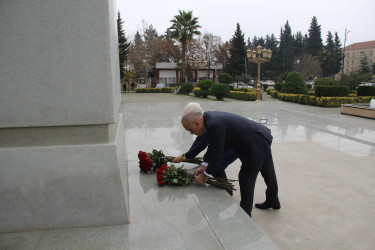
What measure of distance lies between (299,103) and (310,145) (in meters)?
12.8

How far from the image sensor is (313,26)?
75438mm

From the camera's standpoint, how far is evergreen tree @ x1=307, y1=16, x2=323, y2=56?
73.1 m

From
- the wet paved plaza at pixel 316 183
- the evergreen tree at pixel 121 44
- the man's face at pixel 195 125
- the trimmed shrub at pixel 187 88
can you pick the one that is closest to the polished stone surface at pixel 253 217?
the wet paved plaza at pixel 316 183

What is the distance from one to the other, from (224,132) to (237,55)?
155 ft

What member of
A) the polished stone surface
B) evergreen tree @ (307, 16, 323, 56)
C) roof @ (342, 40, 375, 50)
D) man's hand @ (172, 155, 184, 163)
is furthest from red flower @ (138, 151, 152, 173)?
roof @ (342, 40, 375, 50)

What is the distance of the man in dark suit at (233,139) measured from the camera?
284cm

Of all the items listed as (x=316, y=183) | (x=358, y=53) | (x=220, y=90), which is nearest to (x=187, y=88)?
(x=220, y=90)

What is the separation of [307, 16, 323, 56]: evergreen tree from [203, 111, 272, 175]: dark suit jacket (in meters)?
77.9

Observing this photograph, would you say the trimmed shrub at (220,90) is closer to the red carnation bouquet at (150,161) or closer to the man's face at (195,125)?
the red carnation bouquet at (150,161)

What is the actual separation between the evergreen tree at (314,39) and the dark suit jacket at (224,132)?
77874 mm

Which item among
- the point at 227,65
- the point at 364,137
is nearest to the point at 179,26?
the point at 227,65

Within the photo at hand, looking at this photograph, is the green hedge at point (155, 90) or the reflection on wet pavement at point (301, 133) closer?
the reflection on wet pavement at point (301, 133)

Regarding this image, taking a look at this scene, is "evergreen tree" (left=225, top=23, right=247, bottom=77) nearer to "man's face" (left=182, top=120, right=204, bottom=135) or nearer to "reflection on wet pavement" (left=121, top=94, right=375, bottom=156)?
"reflection on wet pavement" (left=121, top=94, right=375, bottom=156)

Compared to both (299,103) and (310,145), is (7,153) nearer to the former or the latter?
(310,145)
